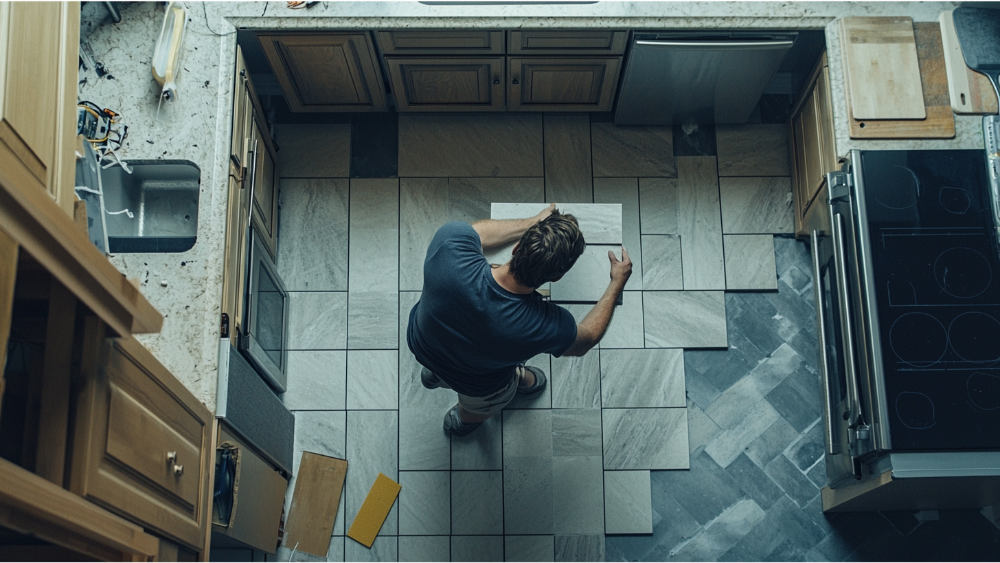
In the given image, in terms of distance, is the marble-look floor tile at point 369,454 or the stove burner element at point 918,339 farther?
the marble-look floor tile at point 369,454

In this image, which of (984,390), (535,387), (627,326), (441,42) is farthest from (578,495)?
(441,42)

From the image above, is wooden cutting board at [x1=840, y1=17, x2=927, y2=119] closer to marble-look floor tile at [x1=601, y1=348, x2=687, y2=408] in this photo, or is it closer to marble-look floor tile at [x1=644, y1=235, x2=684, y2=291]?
marble-look floor tile at [x1=644, y1=235, x2=684, y2=291]

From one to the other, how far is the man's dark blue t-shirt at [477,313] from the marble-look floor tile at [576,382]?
2.70 ft

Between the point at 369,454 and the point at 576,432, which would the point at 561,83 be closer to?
the point at 576,432

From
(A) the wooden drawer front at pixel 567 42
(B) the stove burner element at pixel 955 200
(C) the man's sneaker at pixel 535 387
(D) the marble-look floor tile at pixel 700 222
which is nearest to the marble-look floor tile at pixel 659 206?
(D) the marble-look floor tile at pixel 700 222

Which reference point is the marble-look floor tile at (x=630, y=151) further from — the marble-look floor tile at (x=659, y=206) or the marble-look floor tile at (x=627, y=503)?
the marble-look floor tile at (x=627, y=503)

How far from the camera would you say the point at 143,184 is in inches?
96.5

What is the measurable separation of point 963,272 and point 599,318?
4.00ft

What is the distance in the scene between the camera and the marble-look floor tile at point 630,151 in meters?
3.19

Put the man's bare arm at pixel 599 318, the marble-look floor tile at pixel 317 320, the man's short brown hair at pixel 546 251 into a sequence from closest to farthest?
the man's short brown hair at pixel 546 251, the man's bare arm at pixel 599 318, the marble-look floor tile at pixel 317 320

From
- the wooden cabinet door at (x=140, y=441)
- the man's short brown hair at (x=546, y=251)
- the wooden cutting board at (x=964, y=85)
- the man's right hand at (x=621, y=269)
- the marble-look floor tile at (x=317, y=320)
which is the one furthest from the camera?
the marble-look floor tile at (x=317, y=320)

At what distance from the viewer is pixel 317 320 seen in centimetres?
303

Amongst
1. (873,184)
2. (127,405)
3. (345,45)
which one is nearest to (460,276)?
(127,405)

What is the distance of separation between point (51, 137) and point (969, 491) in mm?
2871
